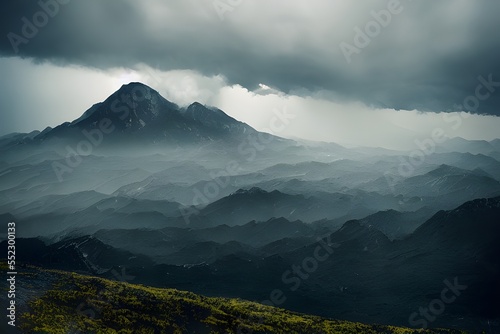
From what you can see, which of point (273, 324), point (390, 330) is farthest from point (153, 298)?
point (390, 330)

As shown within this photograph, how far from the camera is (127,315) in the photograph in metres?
104

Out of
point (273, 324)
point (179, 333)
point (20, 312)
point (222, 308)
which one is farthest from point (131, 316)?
point (273, 324)

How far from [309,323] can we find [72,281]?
84.7 m

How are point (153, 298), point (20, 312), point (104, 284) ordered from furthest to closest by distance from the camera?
point (104, 284) < point (153, 298) < point (20, 312)

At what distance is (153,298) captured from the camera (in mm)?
121875

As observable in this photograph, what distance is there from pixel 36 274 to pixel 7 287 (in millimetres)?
33108

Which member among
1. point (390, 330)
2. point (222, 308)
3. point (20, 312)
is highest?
point (20, 312)

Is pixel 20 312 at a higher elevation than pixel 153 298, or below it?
higher

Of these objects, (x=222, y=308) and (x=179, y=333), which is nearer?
(x=179, y=333)

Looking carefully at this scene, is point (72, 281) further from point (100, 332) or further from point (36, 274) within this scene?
point (100, 332)

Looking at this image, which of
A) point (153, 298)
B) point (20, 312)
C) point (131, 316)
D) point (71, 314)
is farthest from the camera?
point (153, 298)

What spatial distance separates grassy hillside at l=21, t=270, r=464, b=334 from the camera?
297 feet

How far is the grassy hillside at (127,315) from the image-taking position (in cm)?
9047

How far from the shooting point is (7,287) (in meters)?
97.8
